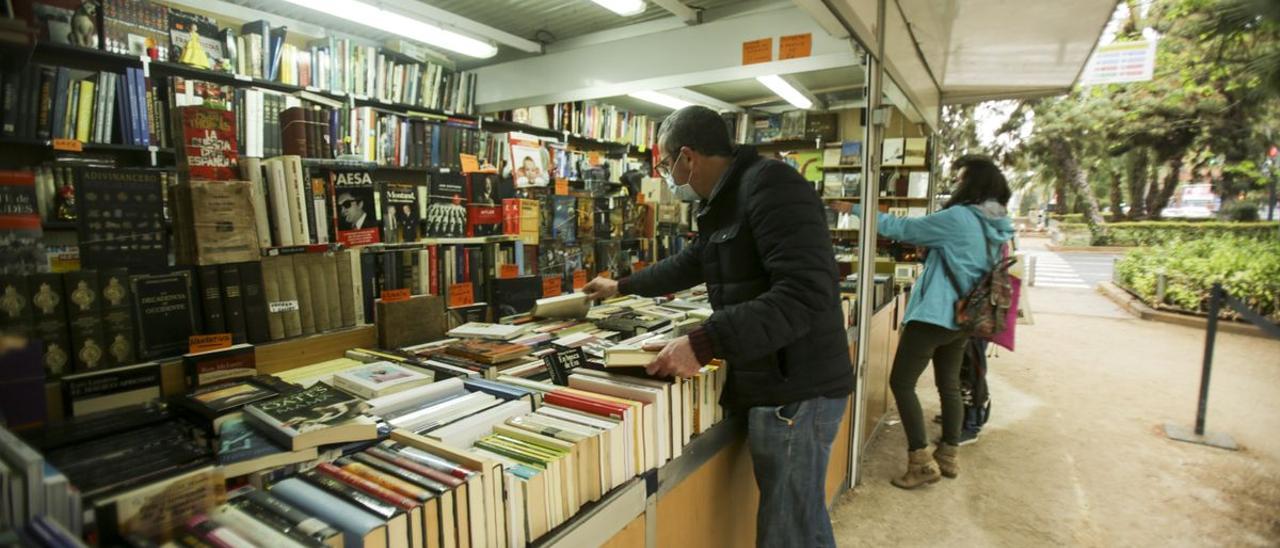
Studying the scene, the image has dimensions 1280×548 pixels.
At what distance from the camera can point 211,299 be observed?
172 centimetres

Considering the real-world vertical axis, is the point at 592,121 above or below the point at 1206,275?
above

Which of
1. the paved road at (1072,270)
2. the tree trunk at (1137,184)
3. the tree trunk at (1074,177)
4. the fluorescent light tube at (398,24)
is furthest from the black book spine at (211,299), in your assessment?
the tree trunk at (1137,184)

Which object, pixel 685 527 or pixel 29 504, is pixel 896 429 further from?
pixel 29 504

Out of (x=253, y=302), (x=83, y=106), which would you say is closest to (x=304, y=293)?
(x=253, y=302)

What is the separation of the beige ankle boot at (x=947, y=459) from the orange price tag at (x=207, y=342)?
10.5ft

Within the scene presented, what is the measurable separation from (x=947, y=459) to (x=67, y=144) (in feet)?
15.3

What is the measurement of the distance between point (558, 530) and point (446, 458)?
247 millimetres

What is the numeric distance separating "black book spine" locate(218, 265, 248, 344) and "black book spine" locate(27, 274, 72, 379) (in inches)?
13.7

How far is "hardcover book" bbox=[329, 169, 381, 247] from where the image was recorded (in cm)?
243

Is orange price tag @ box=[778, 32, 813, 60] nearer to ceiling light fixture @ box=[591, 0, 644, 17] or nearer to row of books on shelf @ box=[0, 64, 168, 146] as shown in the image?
ceiling light fixture @ box=[591, 0, 644, 17]

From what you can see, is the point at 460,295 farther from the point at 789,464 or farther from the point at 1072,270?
the point at 1072,270

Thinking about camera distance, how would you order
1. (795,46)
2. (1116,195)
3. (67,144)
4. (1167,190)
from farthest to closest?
1. (1116,195)
2. (1167,190)
3. (795,46)
4. (67,144)

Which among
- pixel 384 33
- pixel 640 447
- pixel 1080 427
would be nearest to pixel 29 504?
pixel 640 447

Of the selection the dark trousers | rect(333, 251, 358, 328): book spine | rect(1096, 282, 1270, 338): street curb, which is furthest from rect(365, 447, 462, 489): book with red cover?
rect(1096, 282, 1270, 338): street curb
